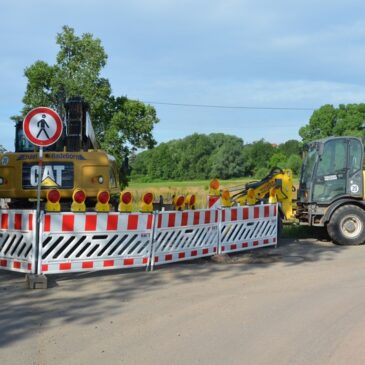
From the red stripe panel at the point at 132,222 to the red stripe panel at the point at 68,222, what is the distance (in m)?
1.06

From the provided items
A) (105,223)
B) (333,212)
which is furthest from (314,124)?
(105,223)

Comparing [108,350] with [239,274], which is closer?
[108,350]

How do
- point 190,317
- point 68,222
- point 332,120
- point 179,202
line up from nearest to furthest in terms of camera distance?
point 190,317 < point 68,222 < point 179,202 < point 332,120

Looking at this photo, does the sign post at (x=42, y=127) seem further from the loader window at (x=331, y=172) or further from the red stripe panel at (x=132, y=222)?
the loader window at (x=331, y=172)

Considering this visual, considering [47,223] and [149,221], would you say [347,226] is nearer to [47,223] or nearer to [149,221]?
[149,221]

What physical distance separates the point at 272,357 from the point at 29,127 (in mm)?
5606

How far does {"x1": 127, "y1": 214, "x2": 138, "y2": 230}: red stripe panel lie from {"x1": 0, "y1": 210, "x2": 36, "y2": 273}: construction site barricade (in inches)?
67.1

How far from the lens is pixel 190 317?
6.28 metres

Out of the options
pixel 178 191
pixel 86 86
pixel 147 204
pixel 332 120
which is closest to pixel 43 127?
pixel 147 204

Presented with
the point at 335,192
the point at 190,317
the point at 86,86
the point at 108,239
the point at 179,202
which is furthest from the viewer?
the point at 86,86

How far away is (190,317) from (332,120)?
80.5m

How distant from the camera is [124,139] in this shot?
28125 millimetres

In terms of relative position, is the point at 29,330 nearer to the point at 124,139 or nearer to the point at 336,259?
the point at 336,259

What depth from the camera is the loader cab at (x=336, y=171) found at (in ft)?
44.3
